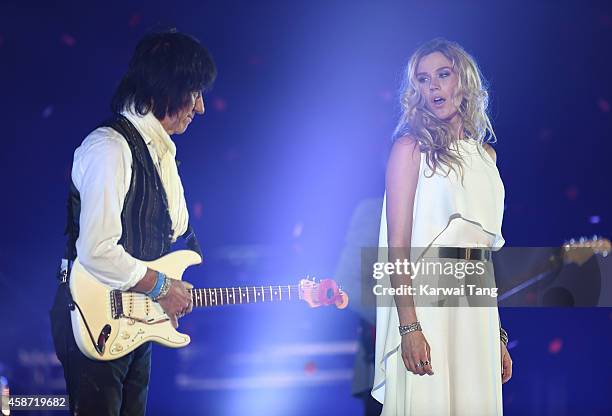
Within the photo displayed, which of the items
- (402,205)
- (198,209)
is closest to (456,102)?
(402,205)

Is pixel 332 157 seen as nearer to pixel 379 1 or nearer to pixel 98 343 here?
pixel 379 1

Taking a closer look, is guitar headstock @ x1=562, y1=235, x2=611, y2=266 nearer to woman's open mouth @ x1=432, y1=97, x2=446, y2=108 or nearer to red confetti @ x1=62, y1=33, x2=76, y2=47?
woman's open mouth @ x1=432, y1=97, x2=446, y2=108

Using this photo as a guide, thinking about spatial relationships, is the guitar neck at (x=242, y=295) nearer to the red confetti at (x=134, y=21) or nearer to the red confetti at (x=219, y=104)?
the red confetti at (x=219, y=104)

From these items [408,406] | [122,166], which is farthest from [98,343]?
[408,406]

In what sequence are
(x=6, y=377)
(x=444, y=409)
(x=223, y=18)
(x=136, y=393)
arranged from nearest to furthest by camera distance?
(x=444, y=409)
(x=136, y=393)
(x=6, y=377)
(x=223, y=18)

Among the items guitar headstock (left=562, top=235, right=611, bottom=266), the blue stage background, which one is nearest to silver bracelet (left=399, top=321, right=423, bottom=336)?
the blue stage background

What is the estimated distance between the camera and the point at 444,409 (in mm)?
2260

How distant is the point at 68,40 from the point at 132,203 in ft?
4.21

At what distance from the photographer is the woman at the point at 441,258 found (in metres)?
2.26

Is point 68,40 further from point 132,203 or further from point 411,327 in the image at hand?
point 411,327

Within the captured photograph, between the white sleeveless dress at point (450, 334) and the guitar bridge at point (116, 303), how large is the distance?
2.72 ft

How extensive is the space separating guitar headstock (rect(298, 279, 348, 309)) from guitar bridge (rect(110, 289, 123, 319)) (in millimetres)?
829

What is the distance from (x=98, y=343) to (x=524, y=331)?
6.72 ft

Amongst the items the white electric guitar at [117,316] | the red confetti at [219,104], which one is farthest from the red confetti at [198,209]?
the white electric guitar at [117,316]
